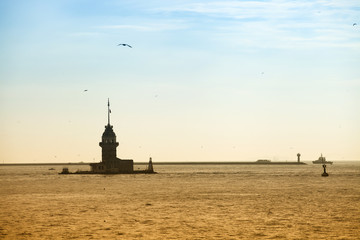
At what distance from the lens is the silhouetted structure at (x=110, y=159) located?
142125 mm

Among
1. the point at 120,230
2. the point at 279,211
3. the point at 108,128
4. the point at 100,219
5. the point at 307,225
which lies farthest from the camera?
the point at 108,128

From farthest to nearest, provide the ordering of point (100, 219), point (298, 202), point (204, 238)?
1. point (298, 202)
2. point (100, 219)
3. point (204, 238)

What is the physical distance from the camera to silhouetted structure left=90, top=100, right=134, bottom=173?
14212 centimetres

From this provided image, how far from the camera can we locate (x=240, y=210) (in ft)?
157

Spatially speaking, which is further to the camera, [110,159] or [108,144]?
[110,159]

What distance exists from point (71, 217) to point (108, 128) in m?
103

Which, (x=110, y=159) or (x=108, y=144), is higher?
(x=108, y=144)

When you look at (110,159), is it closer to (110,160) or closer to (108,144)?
(110,160)

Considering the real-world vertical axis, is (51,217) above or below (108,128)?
below

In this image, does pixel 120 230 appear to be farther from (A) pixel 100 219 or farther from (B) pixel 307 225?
(B) pixel 307 225

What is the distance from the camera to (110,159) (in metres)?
146

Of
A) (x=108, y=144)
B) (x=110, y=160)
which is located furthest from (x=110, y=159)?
(x=108, y=144)

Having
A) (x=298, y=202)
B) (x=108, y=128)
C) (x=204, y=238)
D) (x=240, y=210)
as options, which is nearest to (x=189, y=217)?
(x=240, y=210)

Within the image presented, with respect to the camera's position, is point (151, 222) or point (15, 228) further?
point (151, 222)
